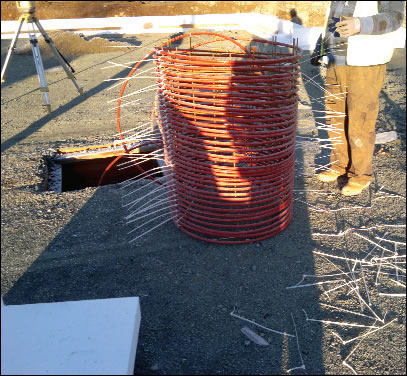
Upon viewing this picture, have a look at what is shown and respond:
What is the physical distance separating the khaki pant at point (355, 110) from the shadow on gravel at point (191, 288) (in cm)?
85

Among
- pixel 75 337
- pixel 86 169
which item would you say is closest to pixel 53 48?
pixel 86 169

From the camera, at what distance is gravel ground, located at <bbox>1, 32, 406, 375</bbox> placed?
264 centimetres

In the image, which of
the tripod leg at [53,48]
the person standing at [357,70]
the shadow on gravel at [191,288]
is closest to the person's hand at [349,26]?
the person standing at [357,70]

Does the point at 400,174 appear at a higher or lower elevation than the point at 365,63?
lower

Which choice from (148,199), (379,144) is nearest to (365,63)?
(379,144)

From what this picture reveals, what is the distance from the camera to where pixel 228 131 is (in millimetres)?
3223

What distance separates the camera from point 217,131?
3211mm

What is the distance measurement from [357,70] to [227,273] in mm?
2354

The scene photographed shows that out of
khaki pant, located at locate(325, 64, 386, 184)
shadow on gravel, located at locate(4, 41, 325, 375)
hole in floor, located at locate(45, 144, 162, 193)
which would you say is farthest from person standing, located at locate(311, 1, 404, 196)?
hole in floor, located at locate(45, 144, 162, 193)

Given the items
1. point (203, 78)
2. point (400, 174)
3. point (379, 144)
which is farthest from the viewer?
point (379, 144)

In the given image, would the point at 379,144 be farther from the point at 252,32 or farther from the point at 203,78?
the point at 252,32

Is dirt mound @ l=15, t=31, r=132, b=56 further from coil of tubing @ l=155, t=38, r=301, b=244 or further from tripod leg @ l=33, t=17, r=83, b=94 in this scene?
coil of tubing @ l=155, t=38, r=301, b=244

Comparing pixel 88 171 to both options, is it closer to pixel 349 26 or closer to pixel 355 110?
pixel 355 110

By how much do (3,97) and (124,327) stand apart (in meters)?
7.91
